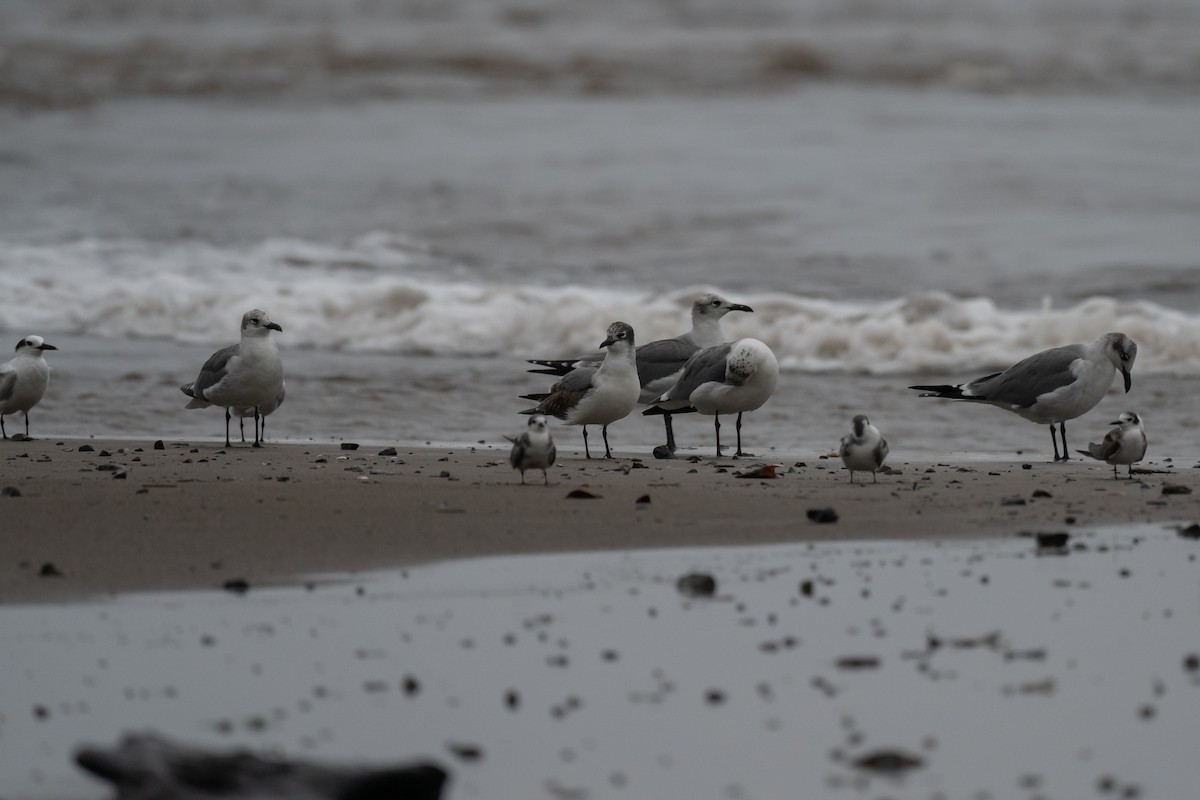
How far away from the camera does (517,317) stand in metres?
13.9

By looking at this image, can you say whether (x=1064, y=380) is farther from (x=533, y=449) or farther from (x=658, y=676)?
(x=658, y=676)

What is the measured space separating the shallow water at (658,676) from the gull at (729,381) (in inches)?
134

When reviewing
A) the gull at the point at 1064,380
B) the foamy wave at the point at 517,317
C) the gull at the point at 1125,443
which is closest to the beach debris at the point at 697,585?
the gull at the point at 1125,443

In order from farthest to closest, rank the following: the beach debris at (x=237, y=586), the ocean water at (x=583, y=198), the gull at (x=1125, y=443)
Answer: the ocean water at (x=583, y=198)
the gull at (x=1125, y=443)
the beach debris at (x=237, y=586)

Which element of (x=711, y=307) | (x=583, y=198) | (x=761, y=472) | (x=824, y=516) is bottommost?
(x=824, y=516)

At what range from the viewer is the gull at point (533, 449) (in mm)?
6887

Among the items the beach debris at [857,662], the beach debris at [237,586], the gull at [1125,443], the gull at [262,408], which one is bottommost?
the beach debris at [857,662]

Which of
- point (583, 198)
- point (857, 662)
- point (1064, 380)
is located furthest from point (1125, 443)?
point (583, 198)

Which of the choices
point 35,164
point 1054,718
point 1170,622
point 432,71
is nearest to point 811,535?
point 1170,622

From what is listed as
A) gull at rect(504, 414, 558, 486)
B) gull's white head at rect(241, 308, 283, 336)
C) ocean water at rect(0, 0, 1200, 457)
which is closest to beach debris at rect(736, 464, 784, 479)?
gull at rect(504, 414, 558, 486)

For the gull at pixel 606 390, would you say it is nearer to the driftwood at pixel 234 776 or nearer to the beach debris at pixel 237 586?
the beach debris at pixel 237 586

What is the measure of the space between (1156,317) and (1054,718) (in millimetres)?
9717

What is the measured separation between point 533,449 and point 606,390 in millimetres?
1547

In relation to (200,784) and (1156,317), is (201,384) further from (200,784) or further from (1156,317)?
(1156,317)
